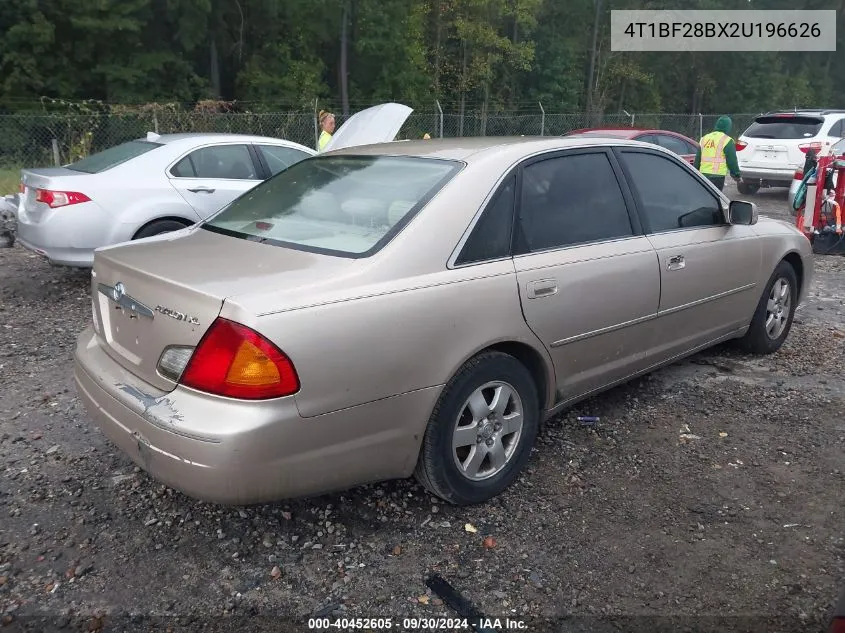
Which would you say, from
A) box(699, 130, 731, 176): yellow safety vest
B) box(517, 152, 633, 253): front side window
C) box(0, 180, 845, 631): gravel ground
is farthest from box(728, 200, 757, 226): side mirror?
box(699, 130, 731, 176): yellow safety vest

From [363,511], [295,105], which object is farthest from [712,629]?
[295,105]

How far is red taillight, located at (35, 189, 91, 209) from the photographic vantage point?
5875mm

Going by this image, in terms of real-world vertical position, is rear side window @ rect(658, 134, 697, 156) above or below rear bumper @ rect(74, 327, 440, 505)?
above

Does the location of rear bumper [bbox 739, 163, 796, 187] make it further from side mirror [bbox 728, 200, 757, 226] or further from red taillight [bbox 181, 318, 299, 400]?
red taillight [bbox 181, 318, 299, 400]

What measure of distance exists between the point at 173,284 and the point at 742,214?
135 inches

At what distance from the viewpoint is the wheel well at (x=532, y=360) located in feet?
10.2

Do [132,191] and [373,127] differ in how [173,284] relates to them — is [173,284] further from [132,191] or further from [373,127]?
[373,127]

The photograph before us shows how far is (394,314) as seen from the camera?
2617 mm

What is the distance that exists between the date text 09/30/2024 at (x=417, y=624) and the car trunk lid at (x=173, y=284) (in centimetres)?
101

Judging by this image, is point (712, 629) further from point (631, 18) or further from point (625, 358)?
point (631, 18)

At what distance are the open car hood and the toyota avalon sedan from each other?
10.2 feet

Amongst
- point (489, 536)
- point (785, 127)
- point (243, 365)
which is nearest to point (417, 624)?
point (489, 536)

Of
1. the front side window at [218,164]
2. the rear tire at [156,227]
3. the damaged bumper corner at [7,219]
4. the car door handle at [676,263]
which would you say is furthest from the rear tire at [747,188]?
the damaged bumper corner at [7,219]

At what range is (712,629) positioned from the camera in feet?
8.05
